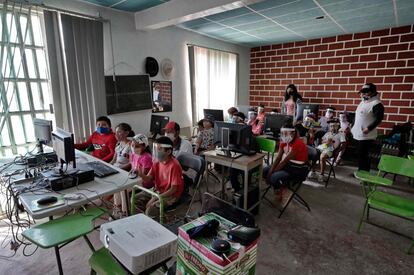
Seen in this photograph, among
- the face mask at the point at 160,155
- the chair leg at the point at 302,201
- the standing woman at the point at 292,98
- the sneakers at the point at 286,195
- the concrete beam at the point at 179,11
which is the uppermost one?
the concrete beam at the point at 179,11

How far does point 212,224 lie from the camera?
45.4 inches

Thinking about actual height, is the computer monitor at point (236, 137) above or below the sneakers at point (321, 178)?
above

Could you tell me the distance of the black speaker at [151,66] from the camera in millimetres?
3906

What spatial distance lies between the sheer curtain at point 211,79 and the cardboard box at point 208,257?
3.84 m

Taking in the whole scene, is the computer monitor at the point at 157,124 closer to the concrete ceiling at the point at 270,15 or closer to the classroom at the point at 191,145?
the classroom at the point at 191,145

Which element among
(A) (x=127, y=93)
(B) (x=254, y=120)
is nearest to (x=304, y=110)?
(B) (x=254, y=120)

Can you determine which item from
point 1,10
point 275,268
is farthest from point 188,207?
point 1,10

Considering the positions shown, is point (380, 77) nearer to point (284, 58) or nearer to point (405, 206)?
point (284, 58)

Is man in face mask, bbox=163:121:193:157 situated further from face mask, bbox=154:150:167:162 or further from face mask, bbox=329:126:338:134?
face mask, bbox=329:126:338:134

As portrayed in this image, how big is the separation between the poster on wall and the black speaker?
17 centimetres

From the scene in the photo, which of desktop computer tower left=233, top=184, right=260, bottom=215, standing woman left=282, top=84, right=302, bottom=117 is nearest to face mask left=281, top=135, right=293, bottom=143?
desktop computer tower left=233, top=184, right=260, bottom=215

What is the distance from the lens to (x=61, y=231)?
60.1 inches

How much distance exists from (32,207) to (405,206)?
3.01 m

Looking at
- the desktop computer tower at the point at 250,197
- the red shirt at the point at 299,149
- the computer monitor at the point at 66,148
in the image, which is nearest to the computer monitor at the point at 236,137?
the desktop computer tower at the point at 250,197
